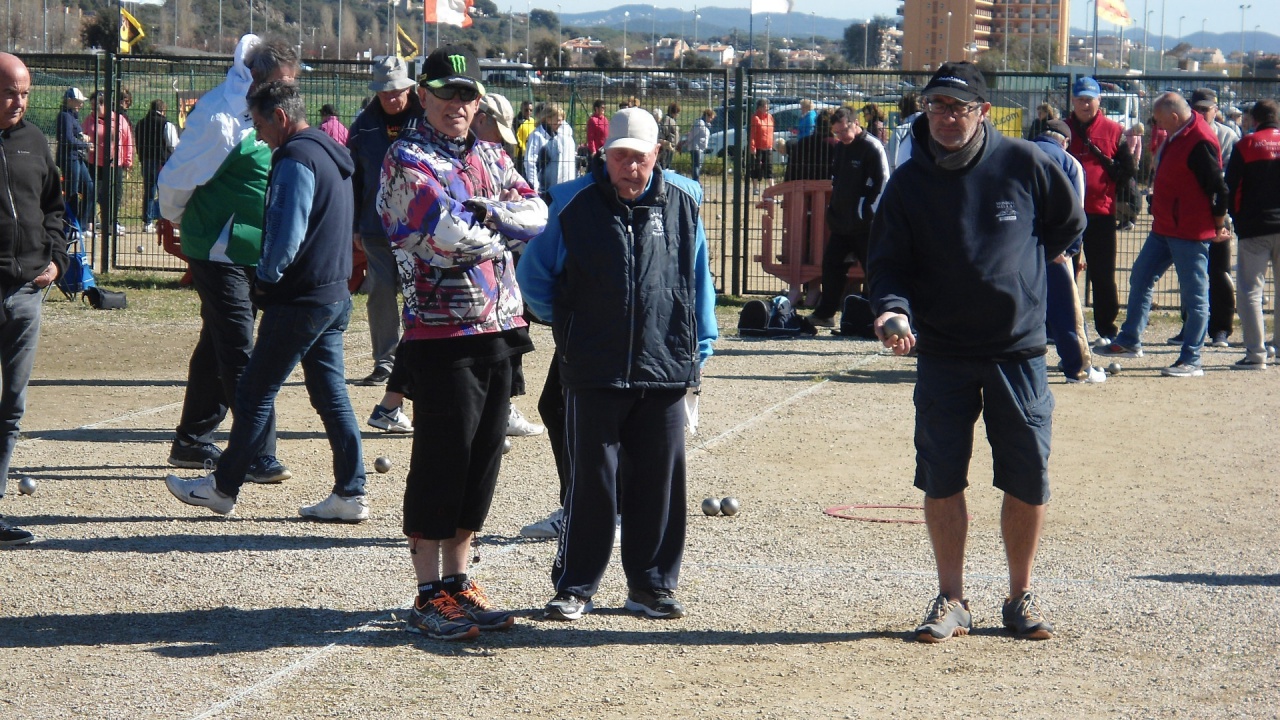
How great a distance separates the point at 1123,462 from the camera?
27.7ft

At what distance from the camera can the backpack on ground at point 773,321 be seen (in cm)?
1355

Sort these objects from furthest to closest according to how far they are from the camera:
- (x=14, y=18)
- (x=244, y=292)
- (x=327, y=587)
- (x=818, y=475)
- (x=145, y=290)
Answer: (x=14, y=18), (x=145, y=290), (x=818, y=475), (x=244, y=292), (x=327, y=587)

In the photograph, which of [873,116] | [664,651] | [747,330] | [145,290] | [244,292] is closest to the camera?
[664,651]

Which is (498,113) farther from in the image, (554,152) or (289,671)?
(554,152)

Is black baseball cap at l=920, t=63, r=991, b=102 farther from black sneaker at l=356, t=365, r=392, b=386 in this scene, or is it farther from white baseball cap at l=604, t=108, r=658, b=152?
black sneaker at l=356, t=365, r=392, b=386

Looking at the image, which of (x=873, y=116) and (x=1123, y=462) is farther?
(x=873, y=116)

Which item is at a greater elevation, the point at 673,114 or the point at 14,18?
the point at 14,18

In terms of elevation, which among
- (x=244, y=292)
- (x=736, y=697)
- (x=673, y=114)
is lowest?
(x=736, y=697)

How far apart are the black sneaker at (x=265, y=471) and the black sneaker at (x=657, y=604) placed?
9.55 feet

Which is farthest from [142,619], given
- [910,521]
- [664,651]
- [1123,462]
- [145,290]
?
[145,290]

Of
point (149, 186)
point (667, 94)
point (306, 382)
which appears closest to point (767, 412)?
point (306, 382)

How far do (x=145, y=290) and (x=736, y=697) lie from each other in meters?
13.1

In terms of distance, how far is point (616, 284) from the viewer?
203 inches

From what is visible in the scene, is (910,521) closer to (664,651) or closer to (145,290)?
(664,651)
